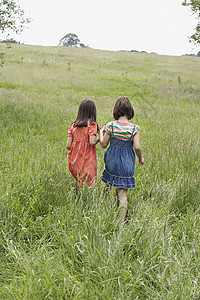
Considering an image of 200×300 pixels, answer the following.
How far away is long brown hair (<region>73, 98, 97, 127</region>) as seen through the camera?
356 cm

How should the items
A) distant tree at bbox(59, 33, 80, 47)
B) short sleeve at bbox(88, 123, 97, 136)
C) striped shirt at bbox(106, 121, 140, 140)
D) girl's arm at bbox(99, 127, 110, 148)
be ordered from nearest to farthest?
1. striped shirt at bbox(106, 121, 140, 140)
2. girl's arm at bbox(99, 127, 110, 148)
3. short sleeve at bbox(88, 123, 97, 136)
4. distant tree at bbox(59, 33, 80, 47)

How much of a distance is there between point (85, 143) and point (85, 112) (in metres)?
0.42

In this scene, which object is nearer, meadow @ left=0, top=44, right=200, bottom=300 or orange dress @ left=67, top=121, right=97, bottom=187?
meadow @ left=0, top=44, right=200, bottom=300

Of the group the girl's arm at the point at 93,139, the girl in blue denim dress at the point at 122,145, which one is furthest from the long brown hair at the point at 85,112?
the girl in blue denim dress at the point at 122,145

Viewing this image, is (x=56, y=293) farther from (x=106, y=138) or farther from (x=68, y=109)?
(x=68, y=109)

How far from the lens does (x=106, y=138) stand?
341cm

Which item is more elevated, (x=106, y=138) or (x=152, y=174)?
(x=106, y=138)

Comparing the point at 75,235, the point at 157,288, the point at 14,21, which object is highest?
the point at 14,21

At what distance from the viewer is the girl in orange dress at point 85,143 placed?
11.7 ft

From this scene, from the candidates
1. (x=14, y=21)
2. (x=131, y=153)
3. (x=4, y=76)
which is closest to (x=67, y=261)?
(x=131, y=153)

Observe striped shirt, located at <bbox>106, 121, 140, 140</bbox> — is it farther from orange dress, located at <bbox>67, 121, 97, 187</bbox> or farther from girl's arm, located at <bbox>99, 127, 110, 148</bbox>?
orange dress, located at <bbox>67, 121, 97, 187</bbox>

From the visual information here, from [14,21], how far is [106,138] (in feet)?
24.0

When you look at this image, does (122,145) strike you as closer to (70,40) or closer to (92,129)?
(92,129)

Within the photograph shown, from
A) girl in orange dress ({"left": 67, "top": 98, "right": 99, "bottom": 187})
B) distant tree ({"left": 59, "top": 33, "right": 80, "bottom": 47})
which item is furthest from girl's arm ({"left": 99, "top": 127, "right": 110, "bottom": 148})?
distant tree ({"left": 59, "top": 33, "right": 80, "bottom": 47})
